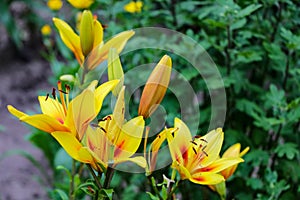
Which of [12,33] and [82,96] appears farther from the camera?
[12,33]

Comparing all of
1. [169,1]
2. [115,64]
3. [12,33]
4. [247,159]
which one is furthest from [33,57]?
[115,64]

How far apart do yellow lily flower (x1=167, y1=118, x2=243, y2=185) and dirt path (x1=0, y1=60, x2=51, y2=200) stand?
142 centimetres

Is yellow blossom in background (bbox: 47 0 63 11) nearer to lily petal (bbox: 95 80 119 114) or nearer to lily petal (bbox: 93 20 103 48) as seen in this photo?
lily petal (bbox: 93 20 103 48)

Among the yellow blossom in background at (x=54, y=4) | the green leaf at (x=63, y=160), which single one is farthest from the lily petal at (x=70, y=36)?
the green leaf at (x=63, y=160)

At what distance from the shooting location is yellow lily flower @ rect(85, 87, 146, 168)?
84cm

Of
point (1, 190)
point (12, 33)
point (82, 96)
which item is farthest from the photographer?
point (12, 33)

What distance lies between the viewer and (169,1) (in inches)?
66.1

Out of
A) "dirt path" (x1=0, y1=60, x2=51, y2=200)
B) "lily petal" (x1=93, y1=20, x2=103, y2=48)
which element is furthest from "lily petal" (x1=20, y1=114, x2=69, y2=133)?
"dirt path" (x1=0, y1=60, x2=51, y2=200)

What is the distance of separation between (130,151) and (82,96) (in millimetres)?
113

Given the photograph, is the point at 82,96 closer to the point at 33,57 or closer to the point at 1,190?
the point at 1,190

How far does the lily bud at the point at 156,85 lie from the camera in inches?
33.6

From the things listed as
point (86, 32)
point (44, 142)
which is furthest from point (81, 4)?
point (44, 142)

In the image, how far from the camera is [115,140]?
85 centimetres

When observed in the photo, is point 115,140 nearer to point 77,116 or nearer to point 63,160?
point 77,116
